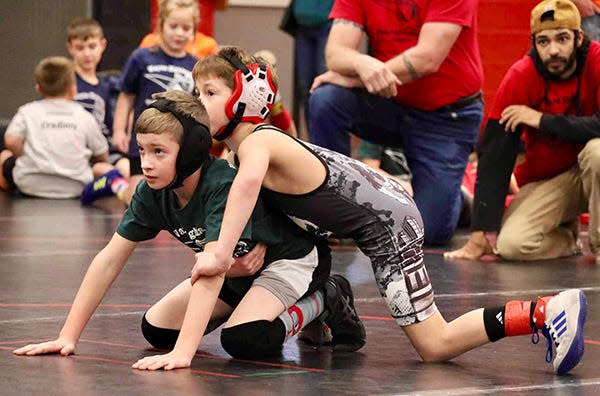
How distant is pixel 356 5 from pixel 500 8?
2997 mm

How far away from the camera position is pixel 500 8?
28.3 ft

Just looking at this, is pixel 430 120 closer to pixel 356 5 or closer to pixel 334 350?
pixel 356 5

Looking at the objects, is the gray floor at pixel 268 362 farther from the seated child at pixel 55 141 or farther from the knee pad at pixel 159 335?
the seated child at pixel 55 141

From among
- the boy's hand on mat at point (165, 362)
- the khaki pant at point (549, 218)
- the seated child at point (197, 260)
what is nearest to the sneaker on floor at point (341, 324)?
the seated child at point (197, 260)

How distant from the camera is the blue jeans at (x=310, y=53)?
8.01 meters

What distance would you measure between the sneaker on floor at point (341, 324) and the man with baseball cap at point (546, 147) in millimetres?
1945

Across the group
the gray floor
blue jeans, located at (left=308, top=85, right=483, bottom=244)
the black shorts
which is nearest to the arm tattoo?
blue jeans, located at (left=308, top=85, right=483, bottom=244)

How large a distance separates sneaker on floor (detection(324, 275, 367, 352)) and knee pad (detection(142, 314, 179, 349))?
404mm

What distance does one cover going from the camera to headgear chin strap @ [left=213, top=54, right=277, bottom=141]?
3.37 meters

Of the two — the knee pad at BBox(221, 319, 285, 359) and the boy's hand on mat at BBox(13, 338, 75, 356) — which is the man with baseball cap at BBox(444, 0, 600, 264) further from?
the boy's hand on mat at BBox(13, 338, 75, 356)

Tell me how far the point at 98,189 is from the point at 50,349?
423cm

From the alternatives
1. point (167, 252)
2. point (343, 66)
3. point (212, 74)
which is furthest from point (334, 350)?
point (343, 66)

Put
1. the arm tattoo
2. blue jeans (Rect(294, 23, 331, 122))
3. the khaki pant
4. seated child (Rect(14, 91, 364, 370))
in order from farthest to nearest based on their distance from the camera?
1. blue jeans (Rect(294, 23, 331, 122))
2. the arm tattoo
3. the khaki pant
4. seated child (Rect(14, 91, 364, 370))

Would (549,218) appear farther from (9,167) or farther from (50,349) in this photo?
(9,167)
